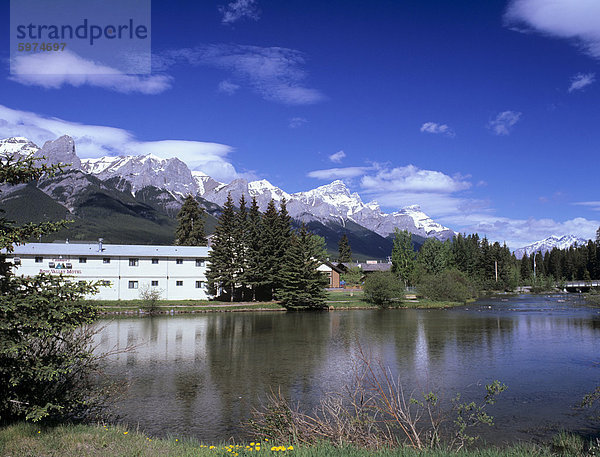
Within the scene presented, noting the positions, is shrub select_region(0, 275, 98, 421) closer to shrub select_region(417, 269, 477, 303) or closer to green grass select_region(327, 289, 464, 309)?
green grass select_region(327, 289, 464, 309)

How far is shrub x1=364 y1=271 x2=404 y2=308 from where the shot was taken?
60.5 metres

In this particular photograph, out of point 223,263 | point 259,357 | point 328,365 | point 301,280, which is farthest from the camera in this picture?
point 223,263

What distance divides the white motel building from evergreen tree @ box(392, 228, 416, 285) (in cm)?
3889

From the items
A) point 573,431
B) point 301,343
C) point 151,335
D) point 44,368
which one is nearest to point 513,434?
point 573,431

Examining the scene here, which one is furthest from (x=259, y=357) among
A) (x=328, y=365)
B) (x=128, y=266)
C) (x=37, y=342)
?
(x=128, y=266)

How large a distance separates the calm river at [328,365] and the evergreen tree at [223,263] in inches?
593

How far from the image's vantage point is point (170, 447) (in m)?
9.42

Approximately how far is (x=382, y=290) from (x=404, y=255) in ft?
87.7

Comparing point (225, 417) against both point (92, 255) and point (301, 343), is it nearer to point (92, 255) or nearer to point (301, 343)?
point (301, 343)

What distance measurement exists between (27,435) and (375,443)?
7.01m

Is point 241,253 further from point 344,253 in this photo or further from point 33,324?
point 344,253

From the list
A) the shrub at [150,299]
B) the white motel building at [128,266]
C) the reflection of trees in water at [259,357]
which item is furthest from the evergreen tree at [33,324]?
the white motel building at [128,266]

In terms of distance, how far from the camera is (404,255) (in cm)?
8556

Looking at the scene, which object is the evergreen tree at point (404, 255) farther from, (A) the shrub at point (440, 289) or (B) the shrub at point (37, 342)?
(B) the shrub at point (37, 342)
